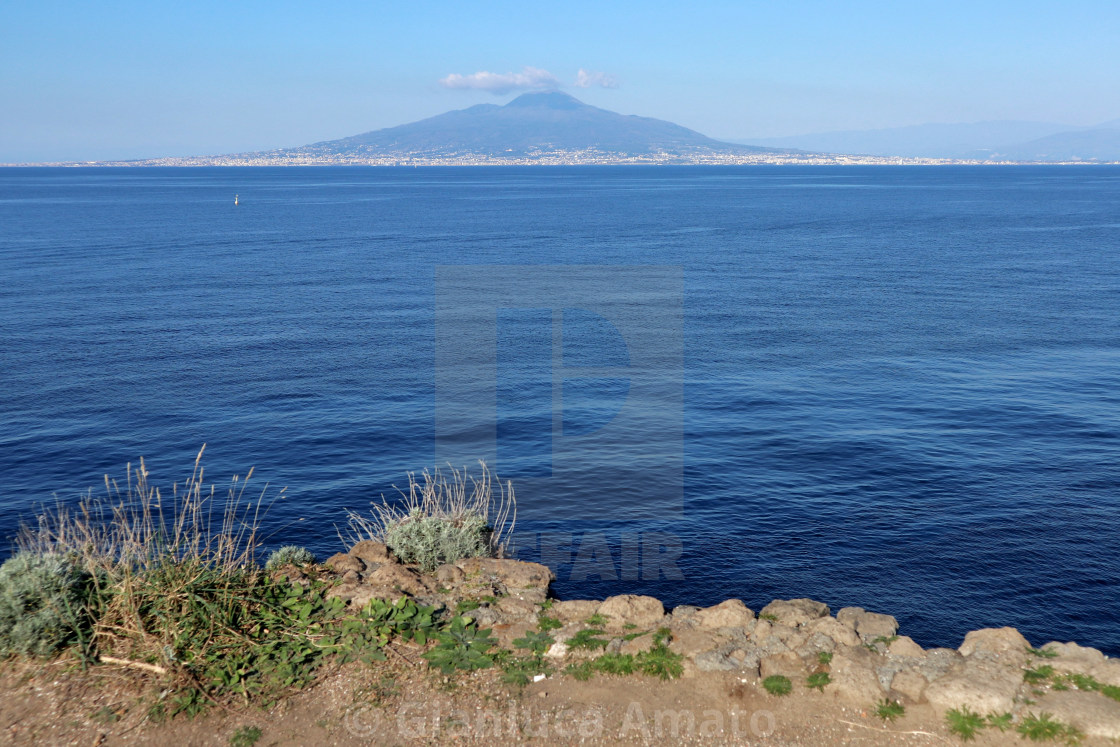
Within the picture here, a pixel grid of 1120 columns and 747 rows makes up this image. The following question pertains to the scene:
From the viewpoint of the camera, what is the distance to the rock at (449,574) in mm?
18391

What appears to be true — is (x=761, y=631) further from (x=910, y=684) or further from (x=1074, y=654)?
(x=1074, y=654)

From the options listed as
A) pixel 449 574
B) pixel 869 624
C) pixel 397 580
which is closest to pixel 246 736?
pixel 397 580

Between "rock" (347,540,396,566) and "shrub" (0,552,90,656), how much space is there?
244 inches

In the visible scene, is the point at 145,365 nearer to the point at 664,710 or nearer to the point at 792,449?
the point at 792,449

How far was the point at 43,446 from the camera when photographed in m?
35.8

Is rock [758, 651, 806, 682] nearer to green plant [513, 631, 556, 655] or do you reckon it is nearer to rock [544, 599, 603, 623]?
rock [544, 599, 603, 623]

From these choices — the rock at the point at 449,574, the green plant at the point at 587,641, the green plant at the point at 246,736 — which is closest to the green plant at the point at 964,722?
the green plant at the point at 587,641

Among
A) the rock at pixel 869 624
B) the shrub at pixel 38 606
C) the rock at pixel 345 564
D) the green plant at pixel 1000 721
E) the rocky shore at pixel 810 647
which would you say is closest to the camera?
the green plant at pixel 1000 721

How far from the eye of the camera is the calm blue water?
2639 cm

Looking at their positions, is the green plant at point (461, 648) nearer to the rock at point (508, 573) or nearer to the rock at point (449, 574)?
the rock at point (449, 574)

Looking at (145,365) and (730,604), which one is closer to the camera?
(730,604)

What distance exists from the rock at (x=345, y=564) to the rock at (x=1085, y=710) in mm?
12868

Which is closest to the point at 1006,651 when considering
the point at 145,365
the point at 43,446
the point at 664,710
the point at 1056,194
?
the point at 664,710

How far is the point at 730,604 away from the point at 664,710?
11.9 feet
